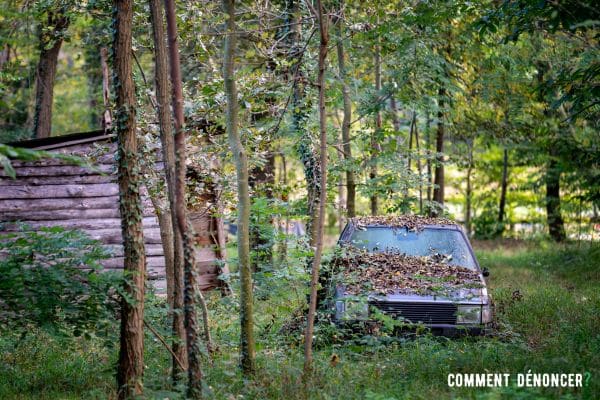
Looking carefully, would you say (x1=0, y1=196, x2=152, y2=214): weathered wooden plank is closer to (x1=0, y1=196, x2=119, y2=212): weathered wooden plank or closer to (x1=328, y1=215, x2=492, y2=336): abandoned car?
(x1=0, y1=196, x2=119, y2=212): weathered wooden plank

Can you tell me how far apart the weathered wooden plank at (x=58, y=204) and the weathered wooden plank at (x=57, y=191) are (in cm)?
8

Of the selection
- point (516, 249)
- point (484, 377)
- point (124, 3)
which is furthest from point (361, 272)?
point (516, 249)

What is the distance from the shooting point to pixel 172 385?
7.54 m

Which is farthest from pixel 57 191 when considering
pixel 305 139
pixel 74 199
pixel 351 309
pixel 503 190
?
pixel 503 190

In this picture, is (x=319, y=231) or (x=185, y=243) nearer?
(x=185, y=243)

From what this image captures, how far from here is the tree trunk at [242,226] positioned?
25.5ft

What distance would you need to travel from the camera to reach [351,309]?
29.3 feet

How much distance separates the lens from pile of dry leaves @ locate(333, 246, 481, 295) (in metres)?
9.68

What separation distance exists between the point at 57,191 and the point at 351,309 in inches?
321

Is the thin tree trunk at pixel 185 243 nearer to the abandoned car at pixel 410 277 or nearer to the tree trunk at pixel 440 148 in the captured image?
the abandoned car at pixel 410 277

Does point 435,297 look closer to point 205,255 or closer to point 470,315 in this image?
point 470,315

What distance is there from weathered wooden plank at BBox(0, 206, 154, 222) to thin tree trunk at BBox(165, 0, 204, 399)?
747 cm

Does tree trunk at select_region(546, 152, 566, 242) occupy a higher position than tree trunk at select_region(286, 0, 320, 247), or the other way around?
tree trunk at select_region(286, 0, 320, 247)

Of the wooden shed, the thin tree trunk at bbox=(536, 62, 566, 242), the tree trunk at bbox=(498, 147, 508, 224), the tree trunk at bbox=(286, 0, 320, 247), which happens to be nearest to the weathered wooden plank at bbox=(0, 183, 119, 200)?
the wooden shed
